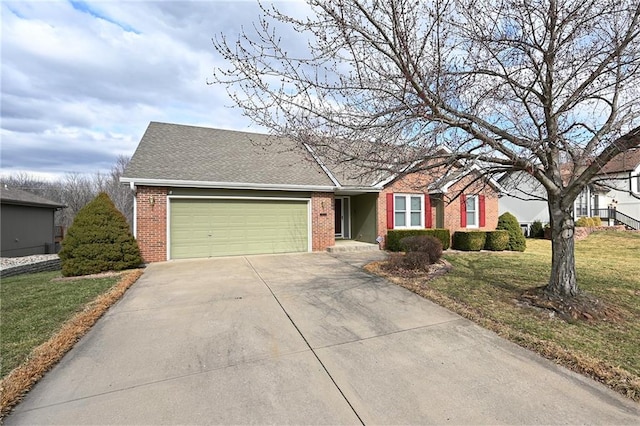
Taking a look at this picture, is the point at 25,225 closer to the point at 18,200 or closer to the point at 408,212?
the point at 18,200

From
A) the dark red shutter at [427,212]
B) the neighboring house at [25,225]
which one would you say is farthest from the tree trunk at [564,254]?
the neighboring house at [25,225]

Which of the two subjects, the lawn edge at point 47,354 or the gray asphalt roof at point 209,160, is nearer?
the lawn edge at point 47,354

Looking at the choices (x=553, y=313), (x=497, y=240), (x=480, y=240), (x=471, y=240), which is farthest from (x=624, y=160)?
(x=497, y=240)

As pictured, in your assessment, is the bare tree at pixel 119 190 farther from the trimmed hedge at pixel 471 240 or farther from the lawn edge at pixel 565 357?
the lawn edge at pixel 565 357

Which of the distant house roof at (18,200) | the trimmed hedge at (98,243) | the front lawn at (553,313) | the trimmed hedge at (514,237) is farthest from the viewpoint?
the distant house roof at (18,200)

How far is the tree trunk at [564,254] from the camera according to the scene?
5152 millimetres

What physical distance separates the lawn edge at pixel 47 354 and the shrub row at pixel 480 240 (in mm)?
12461

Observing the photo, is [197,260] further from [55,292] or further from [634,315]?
[634,315]

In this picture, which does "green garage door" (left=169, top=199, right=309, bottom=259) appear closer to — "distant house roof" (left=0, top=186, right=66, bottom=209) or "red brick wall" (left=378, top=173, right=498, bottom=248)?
"red brick wall" (left=378, top=173, right=498, bottom=248)

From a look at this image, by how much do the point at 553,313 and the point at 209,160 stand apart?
11123 millimetres

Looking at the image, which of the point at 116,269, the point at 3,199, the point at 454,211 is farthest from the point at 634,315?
→ the point at 3,199

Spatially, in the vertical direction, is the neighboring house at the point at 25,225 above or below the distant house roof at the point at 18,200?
below

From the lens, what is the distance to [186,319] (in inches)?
185

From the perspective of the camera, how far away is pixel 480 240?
12.9 m
